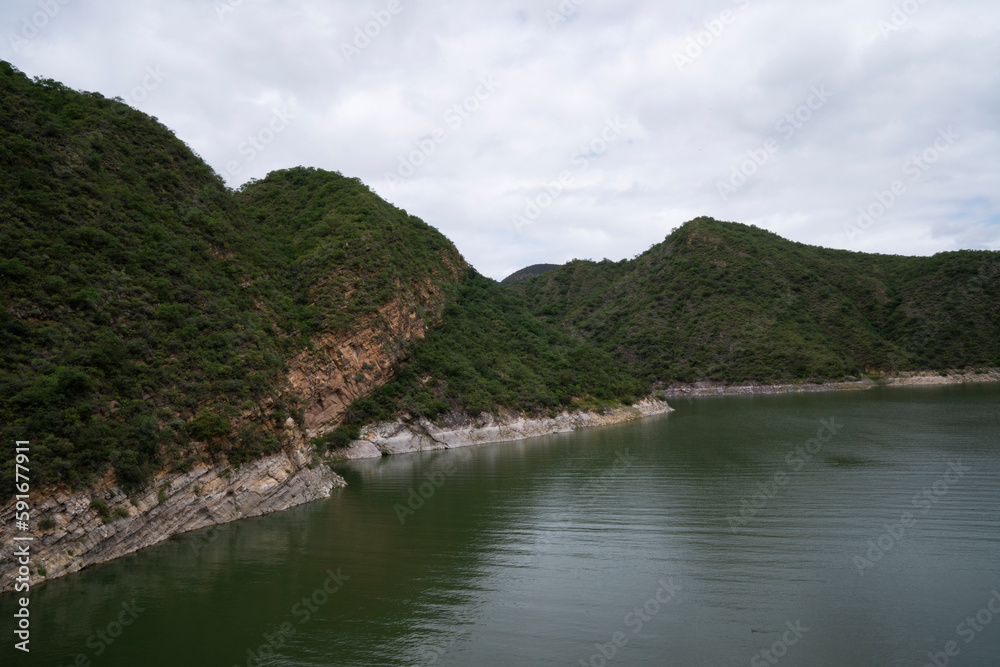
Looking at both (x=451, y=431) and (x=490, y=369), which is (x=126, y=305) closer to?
(x=451, y=431)

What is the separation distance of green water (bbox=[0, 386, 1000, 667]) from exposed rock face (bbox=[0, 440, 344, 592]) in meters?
0.61

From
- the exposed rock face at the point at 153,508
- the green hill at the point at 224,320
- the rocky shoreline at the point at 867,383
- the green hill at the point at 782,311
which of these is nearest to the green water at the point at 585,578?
the exposed rock face at the point at 153,508

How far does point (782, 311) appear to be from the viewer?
101 m

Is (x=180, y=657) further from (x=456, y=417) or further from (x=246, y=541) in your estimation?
(x=456, y=417)

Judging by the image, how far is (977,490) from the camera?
2017cm

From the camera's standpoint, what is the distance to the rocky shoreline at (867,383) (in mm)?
83750

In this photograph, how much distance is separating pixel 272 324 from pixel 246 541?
15.2 m

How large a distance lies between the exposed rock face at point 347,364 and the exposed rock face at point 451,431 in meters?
2.61

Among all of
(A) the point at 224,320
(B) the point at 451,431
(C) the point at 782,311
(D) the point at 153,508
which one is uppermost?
(C) the point at 782,311

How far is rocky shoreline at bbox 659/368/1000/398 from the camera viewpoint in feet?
275

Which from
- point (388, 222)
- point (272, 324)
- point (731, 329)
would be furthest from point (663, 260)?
point (272, 324)

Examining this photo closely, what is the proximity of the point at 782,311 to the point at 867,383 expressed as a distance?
64.5 ft

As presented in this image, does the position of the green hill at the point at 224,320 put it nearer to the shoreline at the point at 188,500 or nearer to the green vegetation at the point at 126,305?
the green vegetation at the point at 126,305

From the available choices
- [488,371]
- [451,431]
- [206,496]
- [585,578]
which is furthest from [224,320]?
[488,371]
